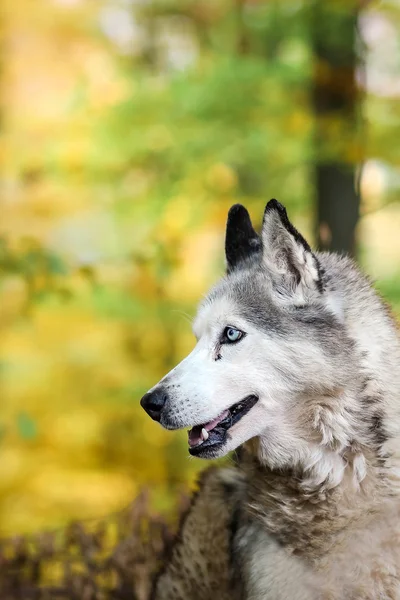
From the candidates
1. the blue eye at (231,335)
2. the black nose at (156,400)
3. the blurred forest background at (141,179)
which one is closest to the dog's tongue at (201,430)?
the black nose at (156,400)

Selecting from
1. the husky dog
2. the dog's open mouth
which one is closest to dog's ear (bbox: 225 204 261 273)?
the husky dog

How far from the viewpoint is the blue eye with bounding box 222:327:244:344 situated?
2709 mm

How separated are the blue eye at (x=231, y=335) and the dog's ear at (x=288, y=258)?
0.23m

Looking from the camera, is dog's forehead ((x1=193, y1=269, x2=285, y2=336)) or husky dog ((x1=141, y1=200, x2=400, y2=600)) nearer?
husky dog ((x1=141, y1=200, x2=400, y2=600))

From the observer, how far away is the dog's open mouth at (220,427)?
2.64m

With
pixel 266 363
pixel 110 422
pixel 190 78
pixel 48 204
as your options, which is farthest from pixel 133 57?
pixel 266 363

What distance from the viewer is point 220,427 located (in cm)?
265

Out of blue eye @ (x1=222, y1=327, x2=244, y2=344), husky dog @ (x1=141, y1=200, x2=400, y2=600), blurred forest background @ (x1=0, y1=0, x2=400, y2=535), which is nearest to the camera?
husky dog @ (x1=141, y1=200, x2=400, y2=600)

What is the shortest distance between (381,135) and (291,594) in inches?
181

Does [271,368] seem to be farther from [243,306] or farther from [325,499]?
[325,499]

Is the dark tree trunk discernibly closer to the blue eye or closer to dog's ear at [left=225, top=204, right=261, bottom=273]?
dog's ear at [left=225, top=204, right=261, bottom=273]

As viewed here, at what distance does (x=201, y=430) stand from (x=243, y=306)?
0.50 meters

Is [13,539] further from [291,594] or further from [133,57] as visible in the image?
[133,57]

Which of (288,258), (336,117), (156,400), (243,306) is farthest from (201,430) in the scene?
(336,117)
